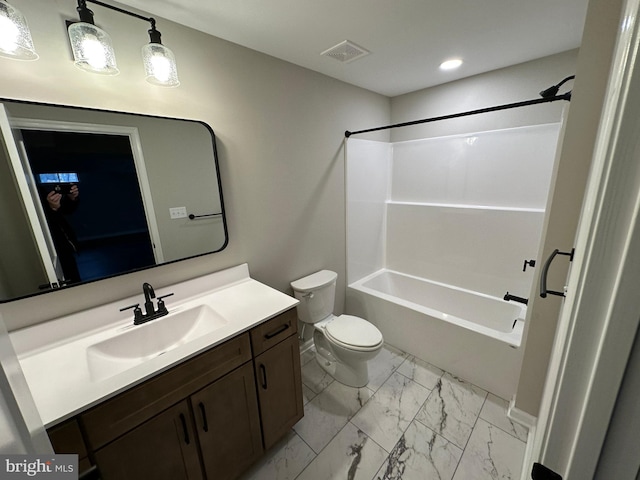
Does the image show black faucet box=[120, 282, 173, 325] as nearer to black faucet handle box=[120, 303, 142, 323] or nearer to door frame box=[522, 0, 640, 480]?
black faucet handle box=[120, 303, 142, 323]

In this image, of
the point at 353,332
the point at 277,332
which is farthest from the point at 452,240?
the point at 277,332

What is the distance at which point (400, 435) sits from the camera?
1.56 meters

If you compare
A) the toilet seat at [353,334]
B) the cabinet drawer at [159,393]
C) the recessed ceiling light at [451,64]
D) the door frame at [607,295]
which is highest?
the recessed ceiling light at [451,64]

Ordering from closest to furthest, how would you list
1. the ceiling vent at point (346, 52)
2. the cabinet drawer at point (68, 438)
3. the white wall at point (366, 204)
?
the cabinet drawer at point (68, 438)
the ceiling vent at point (346, 52)
the white wall at point (366, 204)

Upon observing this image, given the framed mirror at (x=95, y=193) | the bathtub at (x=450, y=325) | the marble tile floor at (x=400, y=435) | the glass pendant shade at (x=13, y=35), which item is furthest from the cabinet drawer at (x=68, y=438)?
the bathtub at (x=450, y=325)

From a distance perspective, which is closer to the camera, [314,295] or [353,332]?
[353,332]

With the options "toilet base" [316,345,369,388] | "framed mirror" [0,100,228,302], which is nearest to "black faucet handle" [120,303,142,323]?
"framed mirror" [0,100,228,302]

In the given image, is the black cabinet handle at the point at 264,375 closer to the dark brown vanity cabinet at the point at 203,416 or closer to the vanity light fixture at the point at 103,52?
the dark brown vanity cabinet at the point at 203,416

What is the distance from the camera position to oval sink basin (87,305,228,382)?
110 cm

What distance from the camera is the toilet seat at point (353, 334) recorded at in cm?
173

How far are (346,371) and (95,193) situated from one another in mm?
1865

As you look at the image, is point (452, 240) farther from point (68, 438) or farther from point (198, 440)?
point (68, 438)

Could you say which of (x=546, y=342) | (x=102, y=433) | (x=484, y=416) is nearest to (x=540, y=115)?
(x=546, y=342)

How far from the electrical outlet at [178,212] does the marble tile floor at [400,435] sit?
1.46 meters
